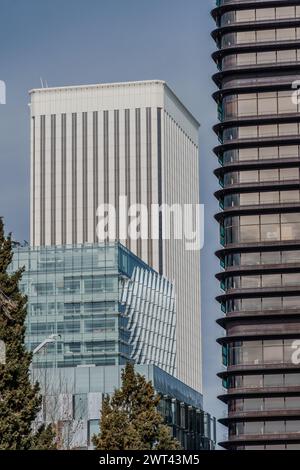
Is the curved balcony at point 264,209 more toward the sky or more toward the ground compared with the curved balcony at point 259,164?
more toward the ground

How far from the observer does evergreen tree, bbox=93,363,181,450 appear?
81.1 m

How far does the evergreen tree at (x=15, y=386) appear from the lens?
64.6 meters

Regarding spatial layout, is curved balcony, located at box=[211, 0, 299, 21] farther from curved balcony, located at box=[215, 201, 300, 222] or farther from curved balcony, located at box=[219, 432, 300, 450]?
curved balcony, located at box=[219, 432, 300, 450]

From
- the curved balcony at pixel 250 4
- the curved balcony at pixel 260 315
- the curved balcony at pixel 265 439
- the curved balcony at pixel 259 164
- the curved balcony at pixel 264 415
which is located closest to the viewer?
the curved balcony at pixel 265 439

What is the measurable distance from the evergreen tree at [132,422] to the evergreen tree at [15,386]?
1412 centimetres

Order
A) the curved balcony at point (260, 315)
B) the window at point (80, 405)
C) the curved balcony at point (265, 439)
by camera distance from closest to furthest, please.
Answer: the curved balcony at point (265, 439)
the curved balcony at point (260, 315)
the window at point (80, 405)

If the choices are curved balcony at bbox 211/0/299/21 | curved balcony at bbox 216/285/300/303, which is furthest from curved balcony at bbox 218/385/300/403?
curved balcony at bbox 211/0/299/21

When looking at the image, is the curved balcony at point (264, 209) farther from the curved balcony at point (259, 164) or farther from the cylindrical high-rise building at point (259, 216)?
the curved balcony at point (259, 164)

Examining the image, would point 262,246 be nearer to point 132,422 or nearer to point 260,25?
point 260,25

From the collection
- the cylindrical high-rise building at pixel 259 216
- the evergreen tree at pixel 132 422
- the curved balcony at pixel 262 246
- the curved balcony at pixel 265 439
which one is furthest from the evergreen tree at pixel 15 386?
the curved balcony at pixel 262 246

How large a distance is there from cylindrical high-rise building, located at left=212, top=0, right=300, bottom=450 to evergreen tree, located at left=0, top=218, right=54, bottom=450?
91.2m

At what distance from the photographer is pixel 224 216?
166375mm
